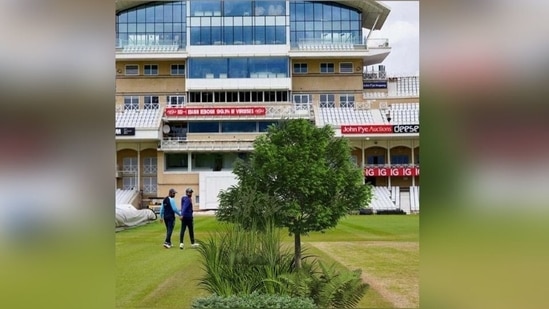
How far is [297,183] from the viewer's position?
452 cm

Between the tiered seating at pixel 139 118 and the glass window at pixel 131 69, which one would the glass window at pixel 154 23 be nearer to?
the glass window at pixel 131 69

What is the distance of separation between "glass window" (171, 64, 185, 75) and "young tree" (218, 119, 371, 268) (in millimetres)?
2215

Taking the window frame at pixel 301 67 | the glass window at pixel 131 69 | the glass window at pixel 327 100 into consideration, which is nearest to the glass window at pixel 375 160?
the glass window at pixel 327 100

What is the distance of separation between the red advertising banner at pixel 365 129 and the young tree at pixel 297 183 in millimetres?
1102

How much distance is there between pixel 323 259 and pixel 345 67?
13.0 feet

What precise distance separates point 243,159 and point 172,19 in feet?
9.85

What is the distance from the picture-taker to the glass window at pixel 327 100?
6446 millimetres

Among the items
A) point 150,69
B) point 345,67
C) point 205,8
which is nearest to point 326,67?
point 345,67

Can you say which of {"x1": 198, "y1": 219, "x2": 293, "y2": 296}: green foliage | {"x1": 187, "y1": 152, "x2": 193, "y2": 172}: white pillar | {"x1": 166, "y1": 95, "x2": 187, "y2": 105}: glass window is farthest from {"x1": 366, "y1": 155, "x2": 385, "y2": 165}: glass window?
{"x1": 166, "y1": 95, "x2": 187, "y2": 105}: glass window

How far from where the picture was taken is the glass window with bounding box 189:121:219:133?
A: 6719 mm

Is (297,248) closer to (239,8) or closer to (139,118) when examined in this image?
(139,118)

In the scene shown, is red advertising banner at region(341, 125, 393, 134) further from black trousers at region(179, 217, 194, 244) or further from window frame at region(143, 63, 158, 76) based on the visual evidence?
window frame at region(143, 63, 158, 76)

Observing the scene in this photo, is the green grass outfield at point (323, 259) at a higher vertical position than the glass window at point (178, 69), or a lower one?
lower
